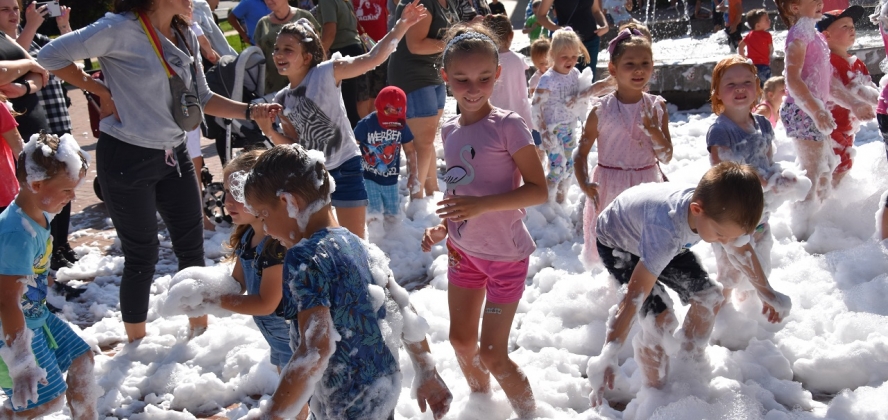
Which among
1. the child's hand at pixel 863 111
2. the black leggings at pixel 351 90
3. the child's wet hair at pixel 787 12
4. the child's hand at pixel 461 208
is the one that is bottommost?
the black leggings at pixel 351 90

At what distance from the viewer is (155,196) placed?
4391mm

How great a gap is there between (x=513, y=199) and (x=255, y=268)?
3.37ft

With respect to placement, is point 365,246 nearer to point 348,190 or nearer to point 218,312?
point 218,312

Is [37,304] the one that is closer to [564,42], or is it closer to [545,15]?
[564,42]

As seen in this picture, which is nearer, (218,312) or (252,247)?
(218,312)

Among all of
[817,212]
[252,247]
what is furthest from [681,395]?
[817,212]

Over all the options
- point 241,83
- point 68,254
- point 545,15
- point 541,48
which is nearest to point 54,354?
point 68,254

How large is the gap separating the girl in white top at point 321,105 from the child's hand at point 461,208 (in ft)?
5.45

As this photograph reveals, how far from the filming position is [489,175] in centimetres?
326

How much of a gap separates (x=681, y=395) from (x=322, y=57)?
2.75m

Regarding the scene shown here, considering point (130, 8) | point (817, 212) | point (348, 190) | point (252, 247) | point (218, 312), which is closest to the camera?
point (218, 312)

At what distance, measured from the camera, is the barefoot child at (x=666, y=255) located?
3.01 metres

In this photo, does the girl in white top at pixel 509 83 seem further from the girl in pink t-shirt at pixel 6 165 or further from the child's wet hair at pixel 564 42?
the girl in pink t-shirt at pixel 6 165

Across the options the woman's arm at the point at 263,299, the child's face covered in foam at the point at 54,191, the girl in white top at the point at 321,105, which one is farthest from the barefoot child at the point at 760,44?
the child's face covered in foam at the point at 54,191
